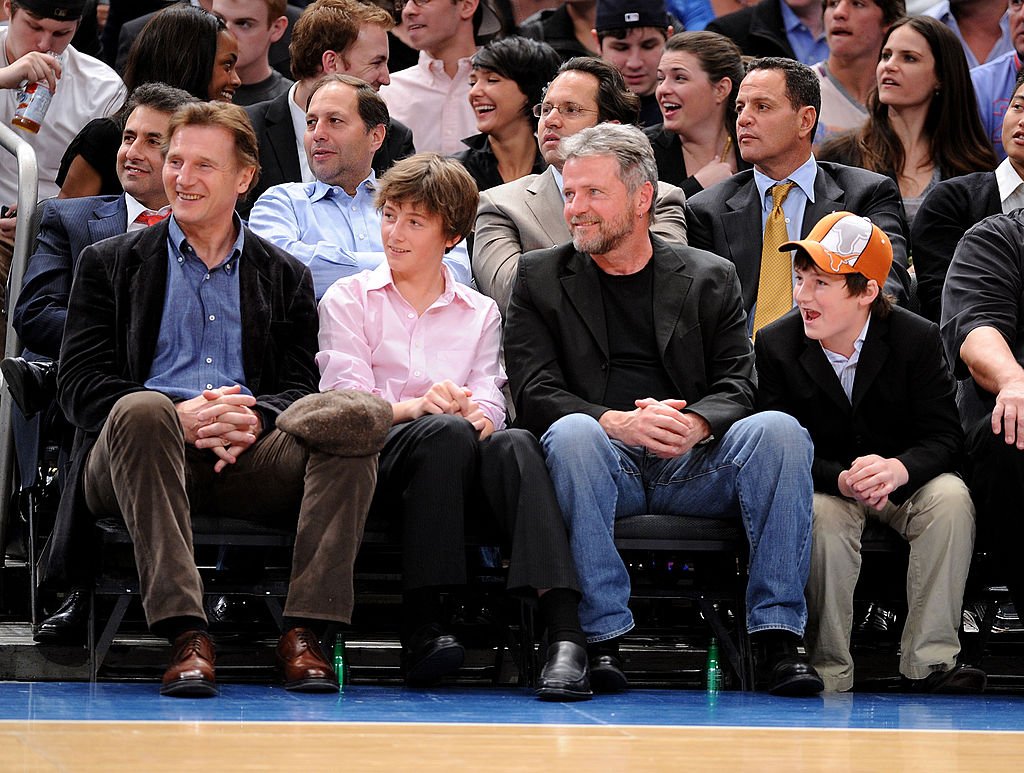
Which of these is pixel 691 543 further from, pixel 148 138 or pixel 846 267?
pixel 148 138

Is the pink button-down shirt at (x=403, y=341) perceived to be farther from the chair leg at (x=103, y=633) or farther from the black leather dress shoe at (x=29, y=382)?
the chair leg at (x=103, y=633)

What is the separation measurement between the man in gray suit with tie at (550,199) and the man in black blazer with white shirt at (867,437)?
2.07 ft

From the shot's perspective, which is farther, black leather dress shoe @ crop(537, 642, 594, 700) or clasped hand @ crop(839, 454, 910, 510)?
clasped hand @ crop(839, 454, 910, 510)

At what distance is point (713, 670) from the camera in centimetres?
426

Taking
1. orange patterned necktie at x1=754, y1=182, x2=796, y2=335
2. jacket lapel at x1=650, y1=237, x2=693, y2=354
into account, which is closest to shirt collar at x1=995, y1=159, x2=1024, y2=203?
orange patterned necktie at x1=754, y1=182, x2=796, y2=335

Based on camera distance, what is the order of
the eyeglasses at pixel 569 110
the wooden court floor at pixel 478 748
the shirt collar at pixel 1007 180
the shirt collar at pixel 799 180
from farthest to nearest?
1. the eyeglasses at pixel 569 110
2. the shirt collar at pixel 799 180
3. the shirt collar at pixel 1007 180
4. the wooden court floor at pixel 478 748

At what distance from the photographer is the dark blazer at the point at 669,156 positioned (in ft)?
19.8

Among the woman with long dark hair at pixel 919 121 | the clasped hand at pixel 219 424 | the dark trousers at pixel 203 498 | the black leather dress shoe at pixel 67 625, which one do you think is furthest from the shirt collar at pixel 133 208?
the woman with long dark hair at pixel 919 121

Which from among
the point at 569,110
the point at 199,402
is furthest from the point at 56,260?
the point at 569,110

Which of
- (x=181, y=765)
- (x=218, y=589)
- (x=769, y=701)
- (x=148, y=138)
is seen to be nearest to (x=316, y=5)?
(x=148, y=138)

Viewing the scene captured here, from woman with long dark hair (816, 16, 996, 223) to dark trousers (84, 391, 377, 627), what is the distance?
2837 millimetres

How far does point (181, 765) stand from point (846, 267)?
2482 mm

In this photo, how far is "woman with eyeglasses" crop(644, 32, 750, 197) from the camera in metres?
6.02

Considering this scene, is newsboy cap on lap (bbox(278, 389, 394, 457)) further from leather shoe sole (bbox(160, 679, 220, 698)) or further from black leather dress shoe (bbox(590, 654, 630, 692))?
black leather dress shoe (bbox(590, 654, 630, 692))
